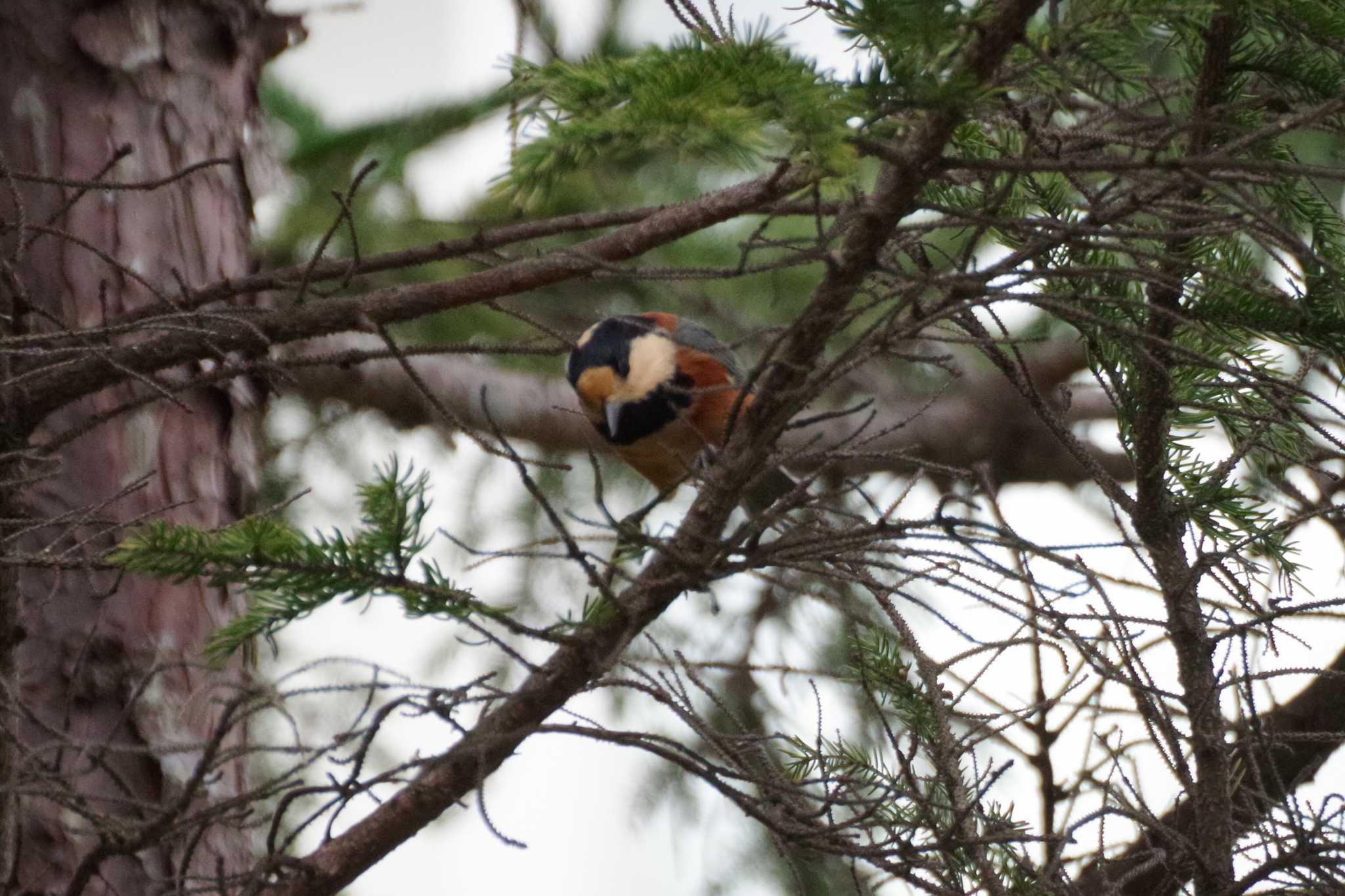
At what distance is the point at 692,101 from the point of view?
1105mm

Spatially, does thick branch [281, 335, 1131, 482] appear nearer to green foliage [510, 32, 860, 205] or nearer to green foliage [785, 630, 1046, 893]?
green foliage [785, 630, 1046, 893]

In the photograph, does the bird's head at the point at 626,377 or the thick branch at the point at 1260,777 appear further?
the bird's head at the point at 626,377

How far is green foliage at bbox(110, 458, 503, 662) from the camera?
4.65ft

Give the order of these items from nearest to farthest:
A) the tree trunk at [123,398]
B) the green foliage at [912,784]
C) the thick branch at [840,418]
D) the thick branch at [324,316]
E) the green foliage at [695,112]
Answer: the green foliage at [695,112]
the green foliage at [912,784]
the thick branch at [324,316]
the tree trunk at [123,398]
the thick branch at [840,418]

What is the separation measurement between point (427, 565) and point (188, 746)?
38 centimetres

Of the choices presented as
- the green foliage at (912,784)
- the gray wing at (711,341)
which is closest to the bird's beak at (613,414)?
the gray wing at (711,341)

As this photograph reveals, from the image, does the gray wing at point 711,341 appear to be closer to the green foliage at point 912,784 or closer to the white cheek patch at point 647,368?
the white cheek patch at point 647,368

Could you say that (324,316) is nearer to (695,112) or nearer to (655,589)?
(655,589)

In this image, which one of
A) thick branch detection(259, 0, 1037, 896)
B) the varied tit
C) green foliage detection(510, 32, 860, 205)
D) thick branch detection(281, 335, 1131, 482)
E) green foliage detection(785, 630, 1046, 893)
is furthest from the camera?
thick branch detection(281, 335, 1131, 482)

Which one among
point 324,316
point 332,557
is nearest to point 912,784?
point 332,557

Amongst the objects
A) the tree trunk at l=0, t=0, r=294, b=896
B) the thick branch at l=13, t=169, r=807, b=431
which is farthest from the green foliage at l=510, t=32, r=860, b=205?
the tree trunk at l=0, t=0, r=294, b=896

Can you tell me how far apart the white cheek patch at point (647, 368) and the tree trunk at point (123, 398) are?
0.83 m

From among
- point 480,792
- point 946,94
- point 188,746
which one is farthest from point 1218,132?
point 188,746

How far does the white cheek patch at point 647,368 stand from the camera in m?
2.89
